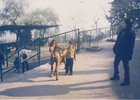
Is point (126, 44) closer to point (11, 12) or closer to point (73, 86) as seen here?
point (73, 86)

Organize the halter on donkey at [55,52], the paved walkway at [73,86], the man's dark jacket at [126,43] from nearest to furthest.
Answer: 1. the paved walkway at [73,86]
2. the man's dark jacket at [126,43]
3. the halter on donkey at [55,52]

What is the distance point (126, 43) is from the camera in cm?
413

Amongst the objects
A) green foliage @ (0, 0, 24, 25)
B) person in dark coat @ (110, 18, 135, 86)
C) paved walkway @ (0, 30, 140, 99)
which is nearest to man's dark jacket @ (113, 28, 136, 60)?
person in dark coat @ (110, 18, 135, 86)

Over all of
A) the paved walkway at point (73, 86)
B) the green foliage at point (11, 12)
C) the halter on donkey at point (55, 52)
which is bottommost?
the paved walkway at point (73, 86)

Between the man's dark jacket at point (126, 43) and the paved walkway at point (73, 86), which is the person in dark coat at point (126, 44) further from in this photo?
the paved walkway at point (73, 86)

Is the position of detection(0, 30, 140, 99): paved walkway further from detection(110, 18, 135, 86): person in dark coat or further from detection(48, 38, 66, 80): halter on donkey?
detection(48, 38, 66, 80): halter on donkey

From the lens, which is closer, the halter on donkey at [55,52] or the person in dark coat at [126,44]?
the person in dark coat at [126,44]

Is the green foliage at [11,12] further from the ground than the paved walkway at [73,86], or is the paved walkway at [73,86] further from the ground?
the green foliage at [11,12]

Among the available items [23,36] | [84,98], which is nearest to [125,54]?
[84,98]

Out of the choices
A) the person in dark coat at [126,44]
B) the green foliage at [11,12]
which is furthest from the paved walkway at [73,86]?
the green foliage at [11,12]

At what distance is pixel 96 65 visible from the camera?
258 inches

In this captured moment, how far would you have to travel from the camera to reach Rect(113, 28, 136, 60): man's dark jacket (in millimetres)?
4059

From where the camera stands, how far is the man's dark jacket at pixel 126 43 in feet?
13.3

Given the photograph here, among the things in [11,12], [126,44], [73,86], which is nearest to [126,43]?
[126,44]
